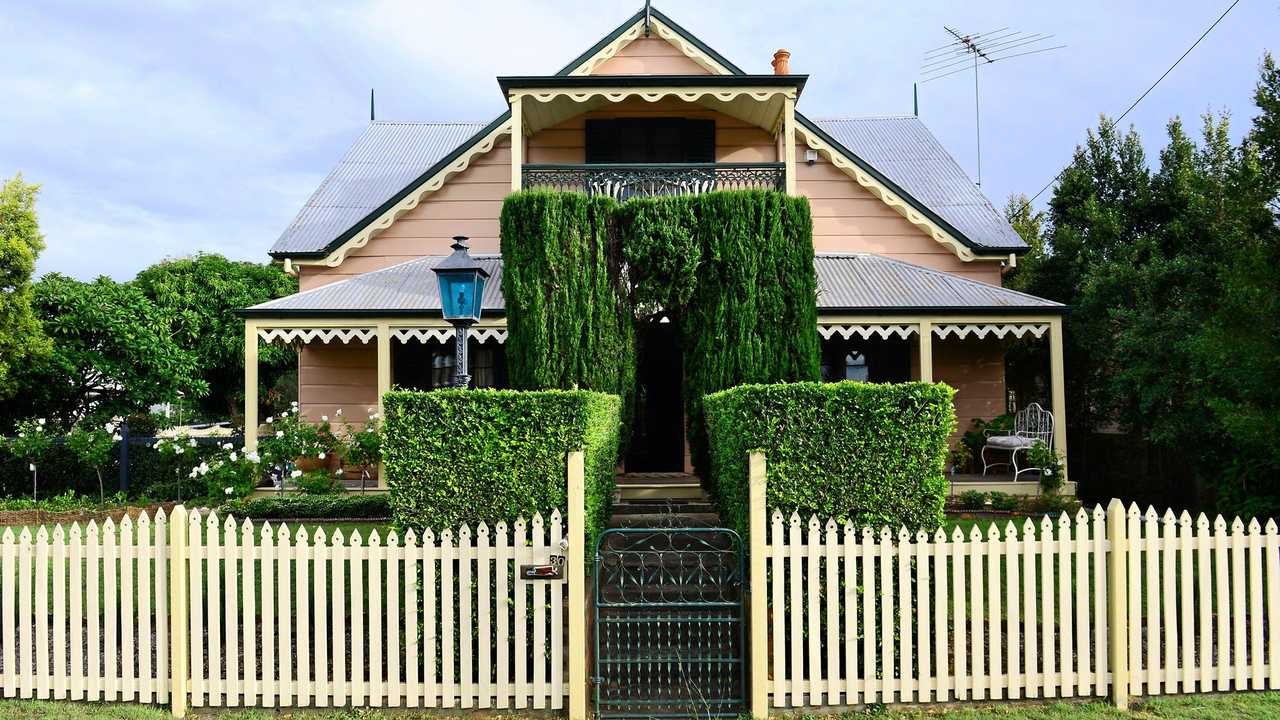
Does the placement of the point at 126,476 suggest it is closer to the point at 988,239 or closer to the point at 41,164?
the point at 41,164

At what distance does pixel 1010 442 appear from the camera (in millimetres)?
11586

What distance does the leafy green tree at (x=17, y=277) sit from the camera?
1391cm

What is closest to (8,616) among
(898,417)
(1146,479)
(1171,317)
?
(898,417)

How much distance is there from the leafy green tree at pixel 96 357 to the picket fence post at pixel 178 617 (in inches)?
506

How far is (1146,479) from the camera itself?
12117 millimetres

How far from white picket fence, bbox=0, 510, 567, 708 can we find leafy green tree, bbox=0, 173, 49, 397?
11490 millimetres

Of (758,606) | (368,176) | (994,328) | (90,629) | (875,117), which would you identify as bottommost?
(90,629)

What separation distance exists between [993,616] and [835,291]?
770cm

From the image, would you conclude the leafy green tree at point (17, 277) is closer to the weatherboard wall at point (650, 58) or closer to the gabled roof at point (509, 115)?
the gabled roof at point (509, 115)

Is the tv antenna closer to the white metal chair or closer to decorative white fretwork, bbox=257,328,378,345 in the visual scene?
the white metal chair

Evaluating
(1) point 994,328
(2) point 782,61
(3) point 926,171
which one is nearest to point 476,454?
(1) point 994,328

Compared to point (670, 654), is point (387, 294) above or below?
above

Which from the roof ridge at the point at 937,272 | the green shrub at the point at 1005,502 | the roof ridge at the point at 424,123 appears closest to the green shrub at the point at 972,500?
the green shrub at the point at 1005,502

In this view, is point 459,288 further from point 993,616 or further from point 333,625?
point 993,616
